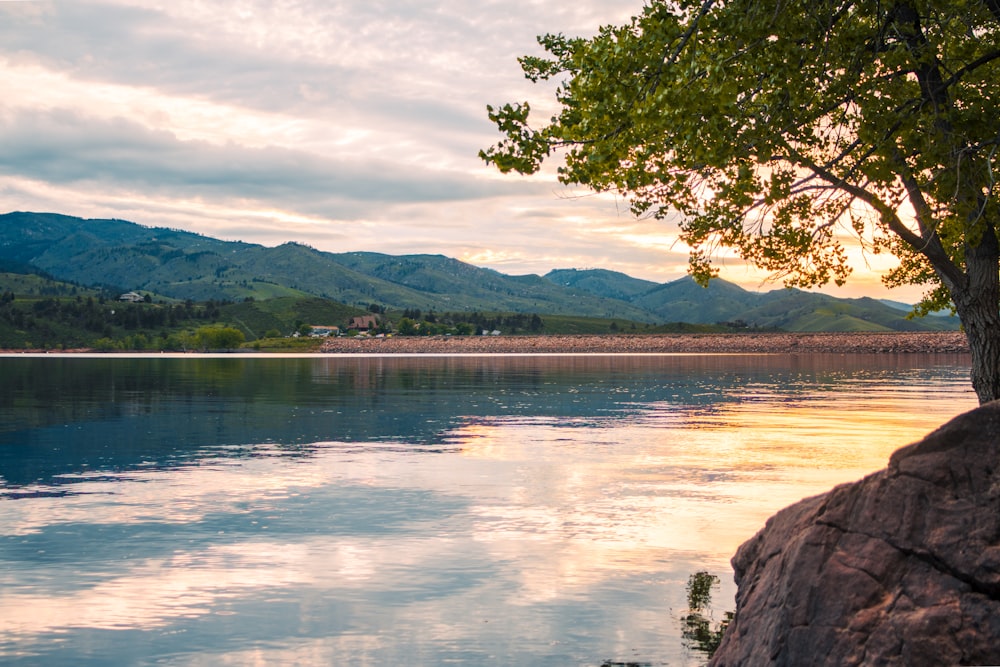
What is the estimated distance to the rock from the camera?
896cm

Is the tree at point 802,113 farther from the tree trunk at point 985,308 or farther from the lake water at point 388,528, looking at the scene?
the lake water at point 388,528

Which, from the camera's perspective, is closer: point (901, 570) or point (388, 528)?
point (901, 570)

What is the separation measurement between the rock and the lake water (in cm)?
359

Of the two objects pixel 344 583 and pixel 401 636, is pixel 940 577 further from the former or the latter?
pixel 344 583

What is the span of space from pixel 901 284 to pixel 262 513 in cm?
3077

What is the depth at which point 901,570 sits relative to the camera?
31.5 feet

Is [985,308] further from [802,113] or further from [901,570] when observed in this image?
[901,570]

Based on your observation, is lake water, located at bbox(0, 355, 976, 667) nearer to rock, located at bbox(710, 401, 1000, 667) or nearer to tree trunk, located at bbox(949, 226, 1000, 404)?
rock, located at bbox(710, 401, 1000, 667)

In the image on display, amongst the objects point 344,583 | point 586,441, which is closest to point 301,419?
point 586,441

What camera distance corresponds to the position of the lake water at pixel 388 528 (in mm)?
13898

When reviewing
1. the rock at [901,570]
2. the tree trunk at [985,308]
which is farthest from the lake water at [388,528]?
the tree trunk at [985,308]

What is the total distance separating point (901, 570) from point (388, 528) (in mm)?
13779

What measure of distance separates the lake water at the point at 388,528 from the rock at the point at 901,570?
359 centimetres

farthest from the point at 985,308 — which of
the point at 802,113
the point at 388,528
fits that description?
→ the point at 388,528
